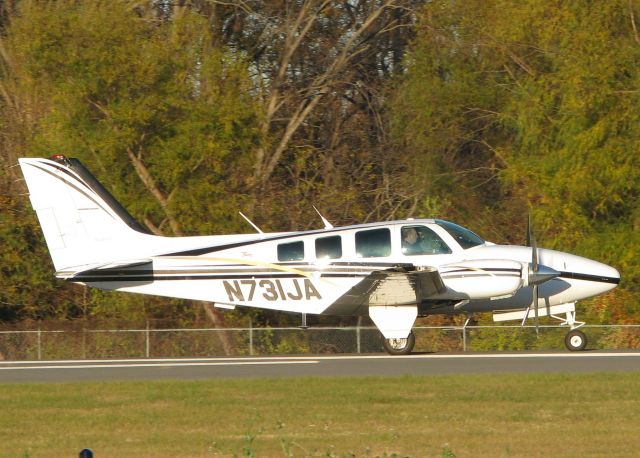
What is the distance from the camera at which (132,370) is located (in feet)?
60.4

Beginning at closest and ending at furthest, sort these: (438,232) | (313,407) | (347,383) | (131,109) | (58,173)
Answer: (313,407)
(347,383)
(438,232)
(58,173)
(131,109)

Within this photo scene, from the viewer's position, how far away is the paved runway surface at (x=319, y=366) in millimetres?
16984

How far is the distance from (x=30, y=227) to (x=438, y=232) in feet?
38.5

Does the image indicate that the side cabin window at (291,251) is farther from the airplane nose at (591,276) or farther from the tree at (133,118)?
the tree at (133,118)

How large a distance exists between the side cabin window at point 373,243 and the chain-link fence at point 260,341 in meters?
3.86

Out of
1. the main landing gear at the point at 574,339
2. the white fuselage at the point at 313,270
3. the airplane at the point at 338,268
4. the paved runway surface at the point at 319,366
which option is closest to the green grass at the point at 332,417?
the paved runway surface at the point at 319,366

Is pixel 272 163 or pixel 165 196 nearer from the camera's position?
pixel 165 196

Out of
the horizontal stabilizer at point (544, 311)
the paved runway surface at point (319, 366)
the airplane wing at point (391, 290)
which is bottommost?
the paved runway surface at point (319, 366)

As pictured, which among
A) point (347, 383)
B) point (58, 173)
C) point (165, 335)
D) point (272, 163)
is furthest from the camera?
point (272, 163)

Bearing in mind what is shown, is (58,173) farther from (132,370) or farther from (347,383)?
(347,383)

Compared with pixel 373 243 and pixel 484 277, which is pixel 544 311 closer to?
pixel 484 277

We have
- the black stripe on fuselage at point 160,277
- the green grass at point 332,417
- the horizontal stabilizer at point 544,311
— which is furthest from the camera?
the horizontal stabilizer at point 544,311

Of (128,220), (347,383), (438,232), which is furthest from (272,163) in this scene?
(347,383)

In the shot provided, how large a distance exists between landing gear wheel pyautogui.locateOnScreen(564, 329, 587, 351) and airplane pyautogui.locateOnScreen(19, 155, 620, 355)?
2 centimetres
